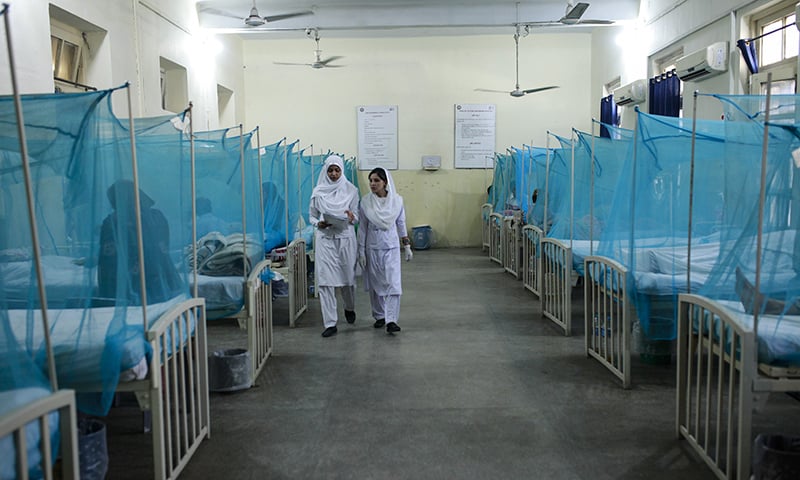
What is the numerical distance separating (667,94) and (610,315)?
13.4 feet

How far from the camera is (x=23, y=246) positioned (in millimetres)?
2570

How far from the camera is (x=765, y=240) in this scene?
2645 mm

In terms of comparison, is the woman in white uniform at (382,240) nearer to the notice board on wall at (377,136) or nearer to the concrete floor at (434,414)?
the concrete floor at (434,414)

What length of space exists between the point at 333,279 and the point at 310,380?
1.12m

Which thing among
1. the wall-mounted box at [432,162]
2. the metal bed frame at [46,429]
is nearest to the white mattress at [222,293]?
the metal bed frame at [46,429]

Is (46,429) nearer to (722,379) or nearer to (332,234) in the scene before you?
(722,379)

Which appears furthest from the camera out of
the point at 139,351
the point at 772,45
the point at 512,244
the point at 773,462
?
the point at 512,244

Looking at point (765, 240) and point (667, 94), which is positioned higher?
point (667, 94)

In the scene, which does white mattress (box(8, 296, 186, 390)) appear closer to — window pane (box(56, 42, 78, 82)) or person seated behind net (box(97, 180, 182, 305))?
person seated behind net (box(97, 180, 182, 305))

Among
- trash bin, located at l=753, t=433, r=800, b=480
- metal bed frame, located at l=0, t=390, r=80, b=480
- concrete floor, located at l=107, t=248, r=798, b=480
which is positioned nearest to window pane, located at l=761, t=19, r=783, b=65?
concrete floor, located at l=107, t=248, r=798, b=480

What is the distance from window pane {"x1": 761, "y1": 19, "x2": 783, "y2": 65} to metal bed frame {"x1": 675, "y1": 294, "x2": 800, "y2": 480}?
11.3ft

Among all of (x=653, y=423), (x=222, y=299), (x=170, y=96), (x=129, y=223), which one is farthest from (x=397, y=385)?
(x=170, y=96)

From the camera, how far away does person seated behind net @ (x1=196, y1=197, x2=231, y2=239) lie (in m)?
4.21

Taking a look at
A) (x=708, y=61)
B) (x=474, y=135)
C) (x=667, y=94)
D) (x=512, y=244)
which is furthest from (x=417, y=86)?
(x=708, y=61)
